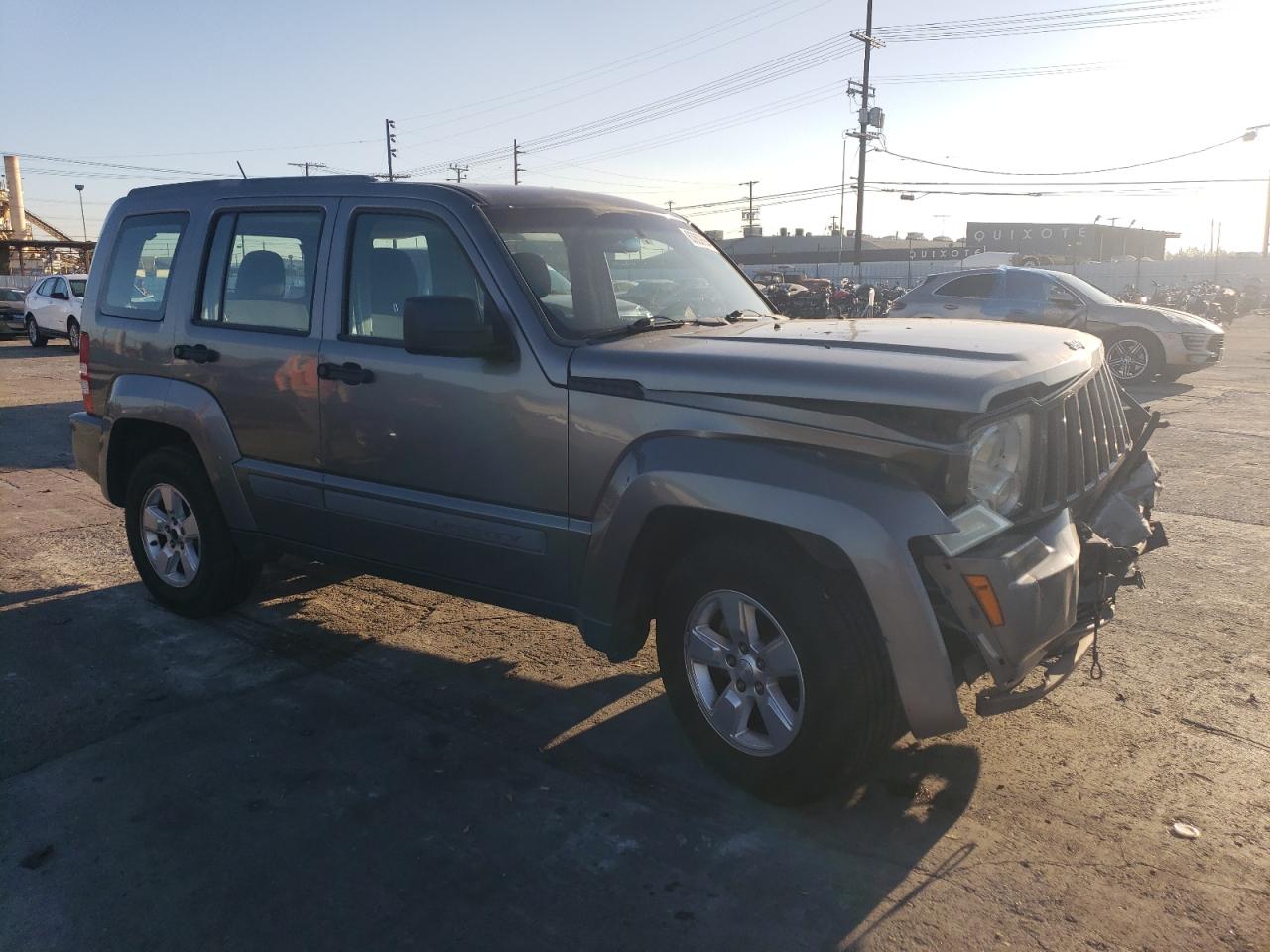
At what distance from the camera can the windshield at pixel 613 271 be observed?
3.79m

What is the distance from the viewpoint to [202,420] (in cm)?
469

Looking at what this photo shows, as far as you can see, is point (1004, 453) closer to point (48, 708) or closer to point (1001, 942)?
point (1001, 942)

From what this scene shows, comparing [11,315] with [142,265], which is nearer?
[142,265]

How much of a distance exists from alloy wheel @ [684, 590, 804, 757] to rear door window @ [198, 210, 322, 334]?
89.8 inches

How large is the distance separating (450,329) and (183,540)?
2.44 m

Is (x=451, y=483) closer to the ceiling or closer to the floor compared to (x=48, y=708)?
closer to the ceiling

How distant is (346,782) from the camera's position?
3438mm

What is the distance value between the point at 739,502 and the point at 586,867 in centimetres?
119

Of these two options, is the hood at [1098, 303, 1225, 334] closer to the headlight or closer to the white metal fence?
the headlight

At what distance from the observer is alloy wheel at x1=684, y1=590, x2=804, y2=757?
3.12m

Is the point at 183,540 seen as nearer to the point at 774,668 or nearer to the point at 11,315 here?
the point at 774,668

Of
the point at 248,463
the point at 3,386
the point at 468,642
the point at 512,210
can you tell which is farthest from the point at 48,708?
the point at 3,386

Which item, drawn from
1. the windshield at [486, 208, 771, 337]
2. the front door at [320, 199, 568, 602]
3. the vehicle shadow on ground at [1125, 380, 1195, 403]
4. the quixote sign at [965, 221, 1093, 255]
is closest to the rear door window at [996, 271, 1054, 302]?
the vehicle shadow on ground at [1125, 380, 1195, 403]

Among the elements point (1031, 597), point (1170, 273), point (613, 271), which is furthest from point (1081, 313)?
point (1170, 273)
